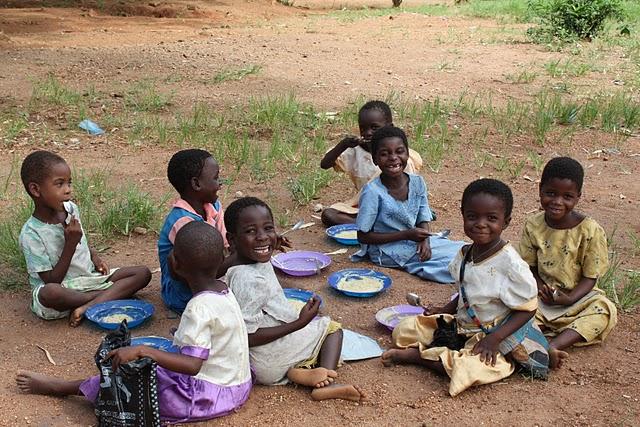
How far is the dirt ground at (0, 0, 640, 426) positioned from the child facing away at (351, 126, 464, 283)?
0.13 meters

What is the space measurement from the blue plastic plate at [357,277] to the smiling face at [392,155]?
0.60 meters

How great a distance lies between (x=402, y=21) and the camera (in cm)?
1500

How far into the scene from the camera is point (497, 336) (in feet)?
10.2

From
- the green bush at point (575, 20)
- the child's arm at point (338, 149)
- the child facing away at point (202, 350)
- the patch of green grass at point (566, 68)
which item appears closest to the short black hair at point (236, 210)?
the child facing away at point (202, 350)

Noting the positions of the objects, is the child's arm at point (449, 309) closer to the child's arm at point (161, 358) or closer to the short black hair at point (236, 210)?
the short black hair at point (236, 210)

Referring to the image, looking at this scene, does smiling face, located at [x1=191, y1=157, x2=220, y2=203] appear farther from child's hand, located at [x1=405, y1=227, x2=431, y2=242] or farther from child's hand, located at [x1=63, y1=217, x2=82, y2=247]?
child's hand, located at [x1=405, y1=227, x2=431, y2=242]

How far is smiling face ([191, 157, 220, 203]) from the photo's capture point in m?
3.67

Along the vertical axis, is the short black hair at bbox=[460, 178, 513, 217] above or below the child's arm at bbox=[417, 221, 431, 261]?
above

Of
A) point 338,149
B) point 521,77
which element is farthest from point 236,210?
point 521,77

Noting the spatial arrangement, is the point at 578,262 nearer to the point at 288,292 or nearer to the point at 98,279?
the point at 288,292

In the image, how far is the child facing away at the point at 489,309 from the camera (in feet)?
10.2

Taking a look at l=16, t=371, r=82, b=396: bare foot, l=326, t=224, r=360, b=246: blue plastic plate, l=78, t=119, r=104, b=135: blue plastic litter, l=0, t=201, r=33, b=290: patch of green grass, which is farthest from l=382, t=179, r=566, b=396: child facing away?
l=78, t=119, r=104, b=135: blue plastic litter

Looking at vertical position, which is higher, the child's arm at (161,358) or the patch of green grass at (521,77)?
the patch of green grass at (521,77)

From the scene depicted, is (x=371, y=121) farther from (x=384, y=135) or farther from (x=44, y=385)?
(x=44, y=385)
